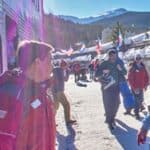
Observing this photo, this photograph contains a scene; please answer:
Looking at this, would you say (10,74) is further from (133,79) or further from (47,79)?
(133,79)

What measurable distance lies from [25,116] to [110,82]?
25.3ft

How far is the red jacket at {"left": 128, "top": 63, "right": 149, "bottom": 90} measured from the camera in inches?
508

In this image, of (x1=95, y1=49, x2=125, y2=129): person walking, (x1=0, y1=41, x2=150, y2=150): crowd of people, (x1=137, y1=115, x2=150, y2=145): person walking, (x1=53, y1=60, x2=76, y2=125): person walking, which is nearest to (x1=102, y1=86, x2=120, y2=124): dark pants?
(x1=95, y1=49, x2=125, y2=129): person walking

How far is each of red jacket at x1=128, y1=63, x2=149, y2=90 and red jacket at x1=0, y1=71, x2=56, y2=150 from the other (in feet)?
31.0

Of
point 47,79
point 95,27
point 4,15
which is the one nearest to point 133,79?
point 4,15

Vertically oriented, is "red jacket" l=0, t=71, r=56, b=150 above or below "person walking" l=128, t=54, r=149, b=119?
below

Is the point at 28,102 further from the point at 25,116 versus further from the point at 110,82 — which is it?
the point at 110,82

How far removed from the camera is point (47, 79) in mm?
3516

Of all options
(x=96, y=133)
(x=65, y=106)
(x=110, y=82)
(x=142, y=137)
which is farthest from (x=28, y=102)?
(x=65, y=106)

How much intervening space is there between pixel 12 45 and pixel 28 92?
6.28 meters

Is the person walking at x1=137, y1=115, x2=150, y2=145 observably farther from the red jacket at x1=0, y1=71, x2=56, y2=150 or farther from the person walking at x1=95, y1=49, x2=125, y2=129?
the person walking at x1=95, y1=49, x2=125, y2=129

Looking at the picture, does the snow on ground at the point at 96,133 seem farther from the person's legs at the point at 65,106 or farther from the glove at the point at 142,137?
the glove at the point at 142,137

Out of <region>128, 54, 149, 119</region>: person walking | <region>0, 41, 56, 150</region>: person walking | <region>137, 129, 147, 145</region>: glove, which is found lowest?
<region>137, 129, 147, 145</region>: glove

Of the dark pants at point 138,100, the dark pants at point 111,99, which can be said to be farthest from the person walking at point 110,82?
the dark pants at point 138,100
